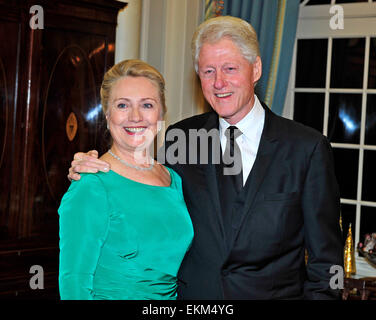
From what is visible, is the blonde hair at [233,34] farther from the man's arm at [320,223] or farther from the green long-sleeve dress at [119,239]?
the green long-sleeve dress at [119,239]

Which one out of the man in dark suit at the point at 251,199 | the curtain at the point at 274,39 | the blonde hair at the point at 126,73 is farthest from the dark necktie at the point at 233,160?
the curtain at the point at 274,39

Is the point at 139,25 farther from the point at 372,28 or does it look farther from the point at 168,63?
the point at 372,28

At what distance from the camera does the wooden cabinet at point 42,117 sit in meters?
3.20

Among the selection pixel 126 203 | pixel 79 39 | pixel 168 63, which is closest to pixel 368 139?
pixel 168 63

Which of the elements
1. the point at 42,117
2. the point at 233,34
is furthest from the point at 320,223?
the point at 42,117

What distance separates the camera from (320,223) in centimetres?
185

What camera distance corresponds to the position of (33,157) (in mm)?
3316

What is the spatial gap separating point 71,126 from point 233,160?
1813 millimetres

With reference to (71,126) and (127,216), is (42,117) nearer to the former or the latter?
(71,126)

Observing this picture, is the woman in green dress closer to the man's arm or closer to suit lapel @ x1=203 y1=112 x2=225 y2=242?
suit lapel @ x1=203 y1=112 x2=225 y2=242

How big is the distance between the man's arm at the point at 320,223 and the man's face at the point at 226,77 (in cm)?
32

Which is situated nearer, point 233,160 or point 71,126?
point 233,160

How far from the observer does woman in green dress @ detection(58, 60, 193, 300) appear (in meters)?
1.61

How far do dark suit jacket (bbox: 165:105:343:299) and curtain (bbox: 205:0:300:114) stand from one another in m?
2.06
